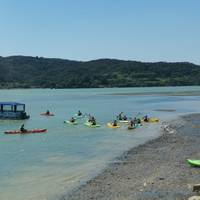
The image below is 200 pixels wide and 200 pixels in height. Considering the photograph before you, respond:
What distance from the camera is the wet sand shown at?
896 inches

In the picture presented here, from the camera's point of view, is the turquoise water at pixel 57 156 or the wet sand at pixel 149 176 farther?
the turquoise water at pixel 57 156

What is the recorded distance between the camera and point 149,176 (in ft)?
89.1

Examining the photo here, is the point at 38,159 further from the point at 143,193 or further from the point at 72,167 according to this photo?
the point at 143,193

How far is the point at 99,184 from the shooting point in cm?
2602

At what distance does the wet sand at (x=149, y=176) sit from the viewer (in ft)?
74.7

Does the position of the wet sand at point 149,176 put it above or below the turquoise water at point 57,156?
above

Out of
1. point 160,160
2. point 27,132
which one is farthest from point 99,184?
point 27,132

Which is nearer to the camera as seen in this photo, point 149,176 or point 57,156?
point 149,176

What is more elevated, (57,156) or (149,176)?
(149,176)

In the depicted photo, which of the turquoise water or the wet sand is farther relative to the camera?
the turquoise water

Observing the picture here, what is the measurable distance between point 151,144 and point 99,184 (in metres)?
17.0

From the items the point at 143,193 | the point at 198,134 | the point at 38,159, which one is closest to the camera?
the point at 143,193

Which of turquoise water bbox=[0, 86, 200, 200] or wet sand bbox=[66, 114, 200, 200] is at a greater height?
wet sand bbox=[66, 114, 200, 200]

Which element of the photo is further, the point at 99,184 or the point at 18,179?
the point at 18,179
